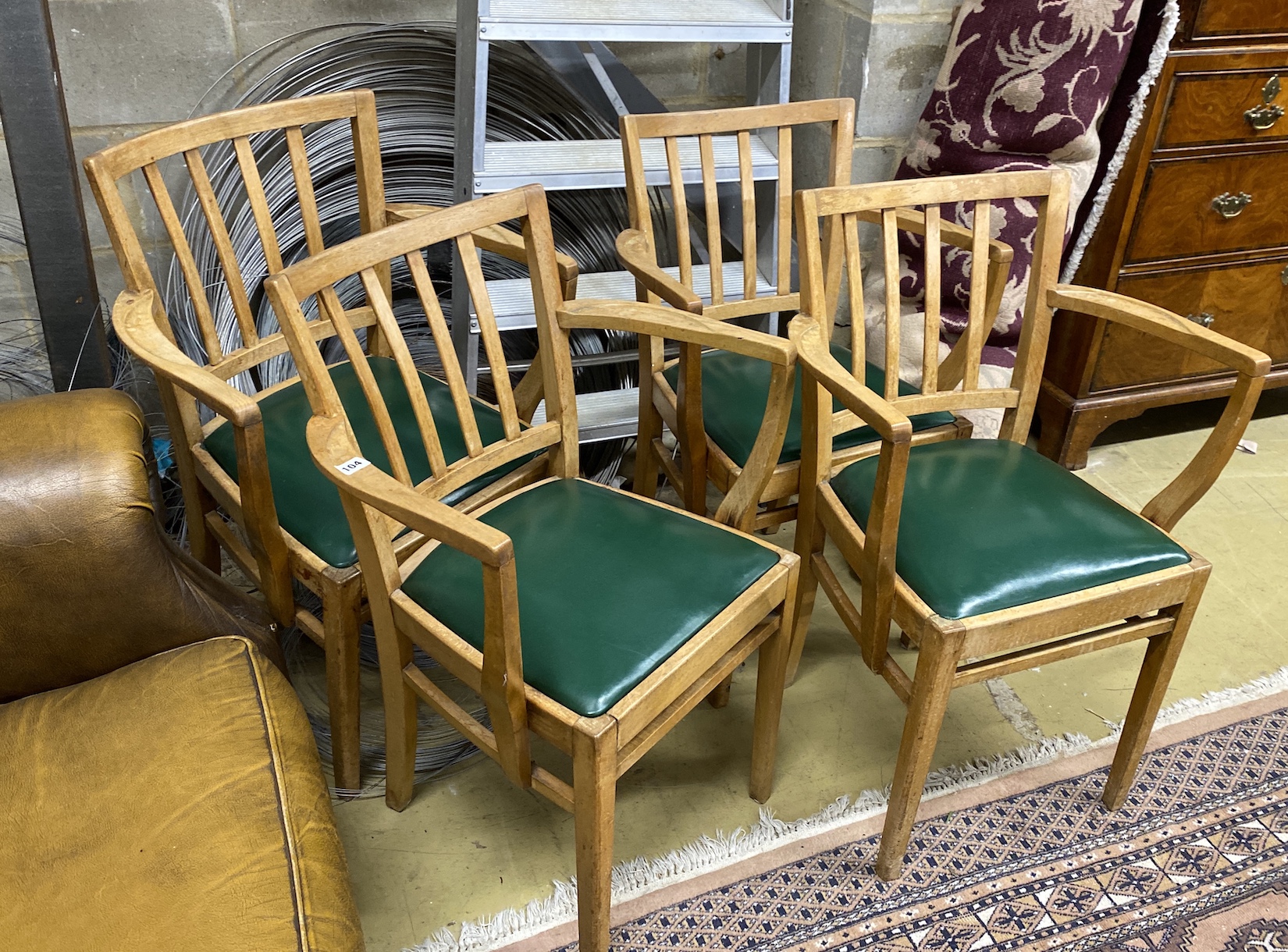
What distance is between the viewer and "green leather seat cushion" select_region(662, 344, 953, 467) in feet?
5.84

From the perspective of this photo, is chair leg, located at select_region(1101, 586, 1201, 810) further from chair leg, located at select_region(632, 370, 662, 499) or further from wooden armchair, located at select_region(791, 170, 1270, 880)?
chair leg, located at select_region(632, 370, 662, 499)

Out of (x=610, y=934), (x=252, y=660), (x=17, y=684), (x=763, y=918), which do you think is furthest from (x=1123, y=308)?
(x=17, y=684)

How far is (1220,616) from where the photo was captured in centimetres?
214

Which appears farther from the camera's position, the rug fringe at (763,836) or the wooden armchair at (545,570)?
the rug fringe at (763,836)

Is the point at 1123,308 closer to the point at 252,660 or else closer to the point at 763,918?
the point at 763,918

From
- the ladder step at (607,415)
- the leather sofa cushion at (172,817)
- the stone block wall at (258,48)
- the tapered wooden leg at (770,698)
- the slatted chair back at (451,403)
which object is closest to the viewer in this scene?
the leather sofa cushion at (172,817)

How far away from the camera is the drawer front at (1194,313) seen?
2445mm

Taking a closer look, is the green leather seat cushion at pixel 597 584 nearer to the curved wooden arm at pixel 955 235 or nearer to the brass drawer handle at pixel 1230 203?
the curved wooden arm at pixel 955 235

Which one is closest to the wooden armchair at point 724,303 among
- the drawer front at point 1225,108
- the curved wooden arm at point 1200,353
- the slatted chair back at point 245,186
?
the curved wooden arm at point 1200,353

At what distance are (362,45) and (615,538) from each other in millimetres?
1370

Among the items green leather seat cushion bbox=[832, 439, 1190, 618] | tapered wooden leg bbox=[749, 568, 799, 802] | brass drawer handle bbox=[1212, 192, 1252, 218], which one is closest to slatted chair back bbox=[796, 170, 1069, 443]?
green leather seat cushion bbox=[832, 439, 1190, 618]

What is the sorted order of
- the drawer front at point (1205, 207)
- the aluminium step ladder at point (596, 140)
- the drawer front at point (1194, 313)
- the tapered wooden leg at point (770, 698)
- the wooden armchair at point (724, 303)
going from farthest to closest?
1. the drawer front at point (1194, 313)
2. the drawer front at point (1205, 207)
3. the aluminium step ladder at point (596, 140)
4. the wooden armchair at point (724, 303)
5. the tapered wooden leg at point (770, 698)

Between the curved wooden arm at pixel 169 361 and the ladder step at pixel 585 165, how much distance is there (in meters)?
0.70

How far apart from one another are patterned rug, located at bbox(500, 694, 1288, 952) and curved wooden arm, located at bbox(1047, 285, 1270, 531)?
503 millimetres
